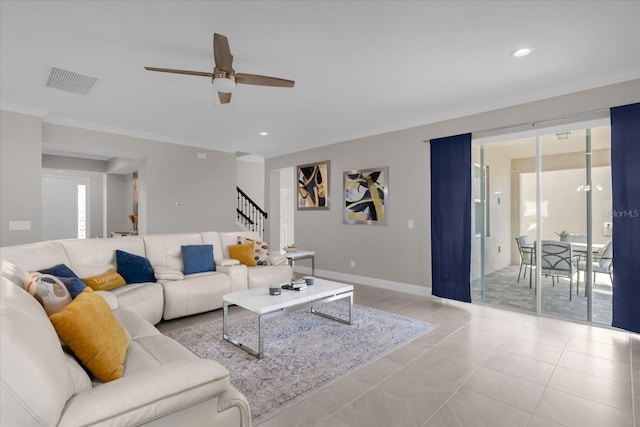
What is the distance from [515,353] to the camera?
113 inches

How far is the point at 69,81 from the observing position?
350 centimetres

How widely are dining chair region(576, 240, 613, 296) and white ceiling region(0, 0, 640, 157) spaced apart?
71.1 inches

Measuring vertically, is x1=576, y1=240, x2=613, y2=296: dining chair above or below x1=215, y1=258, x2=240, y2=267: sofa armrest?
above

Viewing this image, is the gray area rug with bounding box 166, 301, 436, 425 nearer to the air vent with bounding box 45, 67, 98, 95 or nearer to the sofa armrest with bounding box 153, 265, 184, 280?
the sofa armrest with bounding box 153, 265, 184, 280

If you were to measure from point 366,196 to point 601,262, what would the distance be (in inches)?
126

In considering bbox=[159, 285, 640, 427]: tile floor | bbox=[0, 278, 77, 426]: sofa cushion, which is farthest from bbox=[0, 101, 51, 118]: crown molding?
bbox=[159, 285, 640, 427]: tile floor

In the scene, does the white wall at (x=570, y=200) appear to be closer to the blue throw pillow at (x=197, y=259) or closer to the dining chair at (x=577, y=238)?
the dining chair at (x=577, y=238)

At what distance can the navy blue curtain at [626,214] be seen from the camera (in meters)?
3.15

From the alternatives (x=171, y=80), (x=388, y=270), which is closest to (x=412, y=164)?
(x=388, y=270)

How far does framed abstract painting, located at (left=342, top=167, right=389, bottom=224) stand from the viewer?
17.3ft

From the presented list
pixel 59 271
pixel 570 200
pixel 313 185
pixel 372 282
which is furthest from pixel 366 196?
pixel 59 271

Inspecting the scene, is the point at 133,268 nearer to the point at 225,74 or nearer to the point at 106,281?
the point at 106,281

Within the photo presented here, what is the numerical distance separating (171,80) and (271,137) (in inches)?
102

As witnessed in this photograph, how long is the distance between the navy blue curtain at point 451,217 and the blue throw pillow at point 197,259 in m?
3.18
